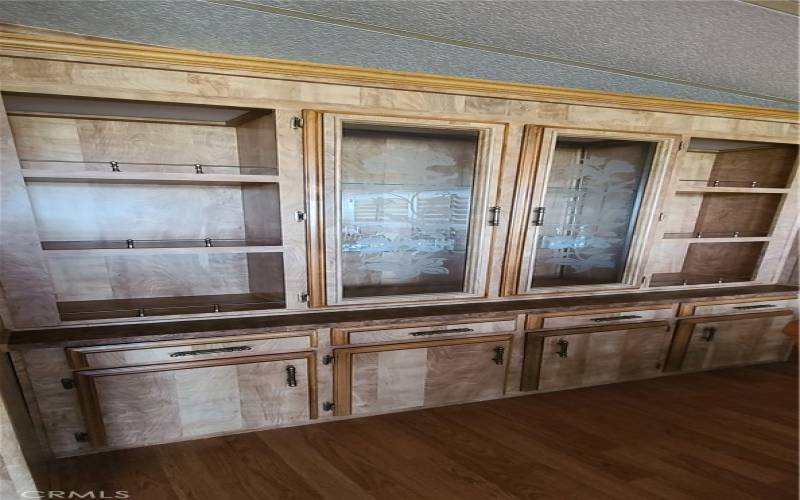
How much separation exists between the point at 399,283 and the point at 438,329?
0.38 meters

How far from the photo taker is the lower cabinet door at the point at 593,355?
1.98 metres

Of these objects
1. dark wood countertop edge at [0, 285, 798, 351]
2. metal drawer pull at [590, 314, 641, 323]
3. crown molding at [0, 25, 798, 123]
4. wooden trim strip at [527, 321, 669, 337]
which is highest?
crown molding at [0, 25, 798, 123]

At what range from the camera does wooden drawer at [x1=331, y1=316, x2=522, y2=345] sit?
1648mm

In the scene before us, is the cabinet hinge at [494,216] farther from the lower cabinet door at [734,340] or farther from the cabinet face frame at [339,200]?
the lower cabinet door at [734,340]

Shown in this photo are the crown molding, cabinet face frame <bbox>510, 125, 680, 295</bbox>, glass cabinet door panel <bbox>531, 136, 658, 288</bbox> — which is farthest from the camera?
glass cabinet door panel <bbox>531, 136, 658, 288</bbox>

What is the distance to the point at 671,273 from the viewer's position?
264cm

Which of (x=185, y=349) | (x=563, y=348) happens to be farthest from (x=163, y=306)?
(x=563, y=348)

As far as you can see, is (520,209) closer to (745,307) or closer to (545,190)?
(545,190)

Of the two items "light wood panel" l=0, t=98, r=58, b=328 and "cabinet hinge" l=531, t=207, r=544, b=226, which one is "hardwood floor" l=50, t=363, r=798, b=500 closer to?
"light wood panel" l=0, t=98, r=58, b=328

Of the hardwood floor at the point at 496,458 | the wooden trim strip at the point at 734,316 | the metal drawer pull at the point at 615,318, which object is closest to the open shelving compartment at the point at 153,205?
the hardwood floor at the point at 496,458

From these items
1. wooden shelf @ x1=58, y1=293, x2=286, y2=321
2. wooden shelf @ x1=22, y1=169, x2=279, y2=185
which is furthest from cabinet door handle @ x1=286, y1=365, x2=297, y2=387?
wooden shelf @ x1=22, y1=169, x2=279, y2=185

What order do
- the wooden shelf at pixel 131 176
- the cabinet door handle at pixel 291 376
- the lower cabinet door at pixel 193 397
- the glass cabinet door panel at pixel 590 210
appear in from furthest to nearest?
1. the glass cabinet door panel at pixel 590 210
2. the cabinet door handle at pixel 291 376
3. the lower cabinet door at pixel 193 397
4. the wooden shelf at pixel 131 176

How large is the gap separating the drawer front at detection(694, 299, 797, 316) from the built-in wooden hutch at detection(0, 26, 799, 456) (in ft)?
0.09

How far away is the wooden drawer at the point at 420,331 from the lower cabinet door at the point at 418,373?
4 cm
